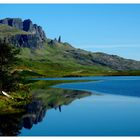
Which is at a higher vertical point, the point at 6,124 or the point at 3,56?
the point at 3,56

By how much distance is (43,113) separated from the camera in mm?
67562

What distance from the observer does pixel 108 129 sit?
49.6 meters

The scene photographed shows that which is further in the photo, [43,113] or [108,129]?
[43,113]

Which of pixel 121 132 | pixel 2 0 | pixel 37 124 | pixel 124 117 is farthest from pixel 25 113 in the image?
pixel 2 0

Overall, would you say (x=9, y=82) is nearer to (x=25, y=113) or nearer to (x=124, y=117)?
(x=25, y=113)

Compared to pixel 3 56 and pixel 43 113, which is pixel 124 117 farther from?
pixel 3 56

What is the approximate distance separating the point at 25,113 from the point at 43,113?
4.84 metres

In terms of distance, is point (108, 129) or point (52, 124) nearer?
point (108, 129)

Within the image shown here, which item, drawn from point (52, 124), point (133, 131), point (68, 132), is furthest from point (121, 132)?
point (52, 124)

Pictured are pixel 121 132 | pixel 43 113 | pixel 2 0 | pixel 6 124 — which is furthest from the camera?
pixel 43 113

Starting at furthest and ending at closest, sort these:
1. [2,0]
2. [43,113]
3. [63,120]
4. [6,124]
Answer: [43,113], [63,120], [6,124], [2,0]

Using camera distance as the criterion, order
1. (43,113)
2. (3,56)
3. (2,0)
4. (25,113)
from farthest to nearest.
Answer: (3,56) → (43,113) → (25,113) → (2,0)

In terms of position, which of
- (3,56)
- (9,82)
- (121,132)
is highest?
(3,56)

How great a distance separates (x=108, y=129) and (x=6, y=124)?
12842 millimetres
